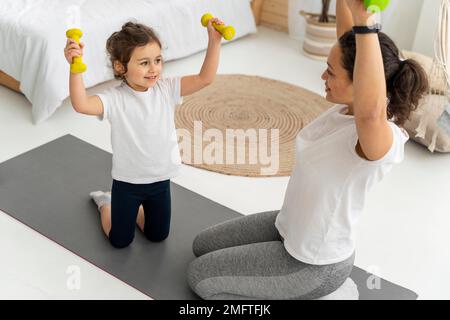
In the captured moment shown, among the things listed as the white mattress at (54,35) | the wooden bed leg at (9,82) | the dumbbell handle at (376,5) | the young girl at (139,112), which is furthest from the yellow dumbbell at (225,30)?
the wooden bed leg at (9,82)

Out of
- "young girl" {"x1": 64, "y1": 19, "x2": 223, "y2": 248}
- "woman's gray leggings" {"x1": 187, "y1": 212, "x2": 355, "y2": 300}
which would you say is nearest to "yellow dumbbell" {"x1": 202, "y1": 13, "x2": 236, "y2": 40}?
"young girl" {"x1": 64, "y1": 19, "x2": 223, "y2": 248}

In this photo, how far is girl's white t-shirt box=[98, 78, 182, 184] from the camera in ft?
5.83

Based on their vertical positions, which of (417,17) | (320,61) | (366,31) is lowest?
(320,61)

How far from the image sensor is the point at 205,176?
252 centimetres

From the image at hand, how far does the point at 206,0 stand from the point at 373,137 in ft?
8.21

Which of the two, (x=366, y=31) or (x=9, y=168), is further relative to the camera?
(x=9, y=168)

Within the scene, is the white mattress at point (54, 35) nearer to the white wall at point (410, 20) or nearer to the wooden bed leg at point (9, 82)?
the wooden bed leg at point (9, 82)

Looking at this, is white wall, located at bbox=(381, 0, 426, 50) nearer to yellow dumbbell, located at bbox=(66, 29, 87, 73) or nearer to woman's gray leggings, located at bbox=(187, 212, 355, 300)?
woman's gray leggings, located at bbox=(187, 212, 355, 300)

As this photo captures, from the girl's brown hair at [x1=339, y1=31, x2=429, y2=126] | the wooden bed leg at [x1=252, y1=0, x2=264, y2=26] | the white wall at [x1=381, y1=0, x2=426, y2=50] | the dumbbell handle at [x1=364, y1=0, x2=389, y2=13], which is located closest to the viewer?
the dumbbell handle at [x1=364, y1=0, x2=389, y2=13]

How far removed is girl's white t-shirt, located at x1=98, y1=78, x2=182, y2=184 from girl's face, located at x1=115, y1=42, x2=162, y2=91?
0.05 m

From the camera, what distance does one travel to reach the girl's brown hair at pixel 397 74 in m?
1.42

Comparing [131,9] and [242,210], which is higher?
[131,9]

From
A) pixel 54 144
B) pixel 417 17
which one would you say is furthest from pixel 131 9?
pixel 417 17
